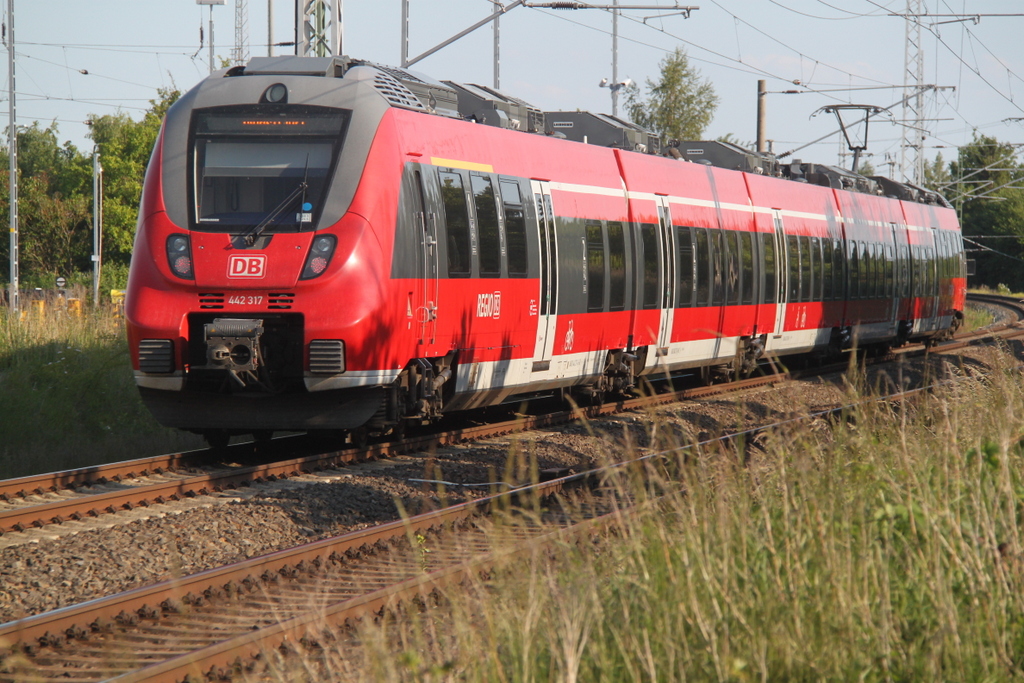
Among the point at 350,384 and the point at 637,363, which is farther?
the point at 637,363

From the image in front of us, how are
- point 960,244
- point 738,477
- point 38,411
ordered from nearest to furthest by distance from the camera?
1. point 738,477
2. point 38,411
3. point 960,244

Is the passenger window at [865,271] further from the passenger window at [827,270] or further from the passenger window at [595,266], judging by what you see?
the passenger window at [595,266]

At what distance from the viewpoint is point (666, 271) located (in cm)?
1566

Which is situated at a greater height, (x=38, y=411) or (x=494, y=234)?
(x=494, y=234)

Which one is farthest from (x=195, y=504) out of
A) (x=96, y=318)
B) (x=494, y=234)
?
(x=96, y=318)

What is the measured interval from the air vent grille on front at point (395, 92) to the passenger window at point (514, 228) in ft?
4.58

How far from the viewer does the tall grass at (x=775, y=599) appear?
383 cm

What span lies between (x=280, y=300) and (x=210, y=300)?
24.5 inches

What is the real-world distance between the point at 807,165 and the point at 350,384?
672 inches

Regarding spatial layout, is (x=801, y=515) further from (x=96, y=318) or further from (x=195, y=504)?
(x=96, y=318)

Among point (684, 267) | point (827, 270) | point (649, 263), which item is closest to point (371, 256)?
point (649, 263)

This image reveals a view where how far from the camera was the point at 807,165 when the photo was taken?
24.4 meters

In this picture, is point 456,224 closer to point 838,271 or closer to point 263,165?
point 263,165

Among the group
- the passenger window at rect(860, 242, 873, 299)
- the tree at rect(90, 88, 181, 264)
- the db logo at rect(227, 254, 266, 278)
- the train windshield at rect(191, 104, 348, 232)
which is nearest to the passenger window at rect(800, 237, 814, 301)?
the passenger window at rect(860, 242, 873, 299)
